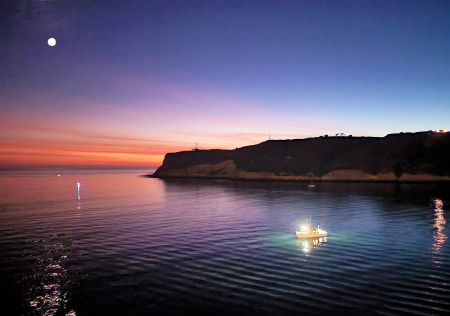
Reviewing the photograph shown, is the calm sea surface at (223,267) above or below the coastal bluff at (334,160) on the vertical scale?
below

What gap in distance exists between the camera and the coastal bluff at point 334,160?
102 metres

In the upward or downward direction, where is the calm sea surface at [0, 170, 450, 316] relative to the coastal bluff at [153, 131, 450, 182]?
downward

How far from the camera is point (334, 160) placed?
4690 inches

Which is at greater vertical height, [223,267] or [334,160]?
[334,160]

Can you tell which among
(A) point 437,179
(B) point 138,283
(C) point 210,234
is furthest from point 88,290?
(A) point 437,179

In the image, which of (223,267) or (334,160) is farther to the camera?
(334,160)

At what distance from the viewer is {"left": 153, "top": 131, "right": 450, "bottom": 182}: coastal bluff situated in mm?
102438

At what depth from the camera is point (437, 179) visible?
96375mm

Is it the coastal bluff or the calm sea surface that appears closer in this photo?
the calm sea surface

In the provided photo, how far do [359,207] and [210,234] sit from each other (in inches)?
1076

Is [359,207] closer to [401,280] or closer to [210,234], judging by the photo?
[210,234]

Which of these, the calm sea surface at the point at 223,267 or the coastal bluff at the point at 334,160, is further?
the coastal bluff at the point at 334,160

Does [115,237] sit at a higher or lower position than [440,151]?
lower

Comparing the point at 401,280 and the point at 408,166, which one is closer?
the point at 401,280
